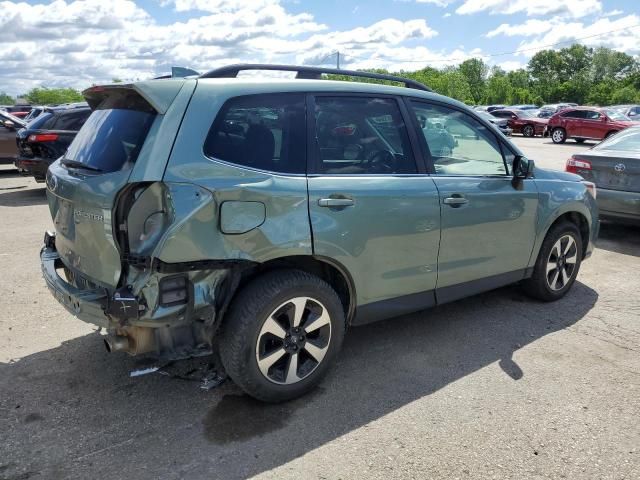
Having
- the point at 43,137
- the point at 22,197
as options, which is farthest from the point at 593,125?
the point at 22,197

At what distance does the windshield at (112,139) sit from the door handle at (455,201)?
2.03 metres

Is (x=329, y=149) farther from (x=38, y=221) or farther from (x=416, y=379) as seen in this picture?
(x=38, y=221)

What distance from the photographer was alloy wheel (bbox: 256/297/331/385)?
10.1 feet

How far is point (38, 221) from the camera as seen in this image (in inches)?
320

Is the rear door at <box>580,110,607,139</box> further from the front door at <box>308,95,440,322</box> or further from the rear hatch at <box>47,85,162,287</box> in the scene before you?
the rear hatch at <box>47,85,162,287</box>

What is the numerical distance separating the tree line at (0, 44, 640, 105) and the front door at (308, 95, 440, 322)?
73.0 meters

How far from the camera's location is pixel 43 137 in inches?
384

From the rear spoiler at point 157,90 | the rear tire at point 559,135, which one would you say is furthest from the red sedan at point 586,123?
the rear spoiler at point 157,90

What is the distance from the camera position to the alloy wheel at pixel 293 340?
10.1ft

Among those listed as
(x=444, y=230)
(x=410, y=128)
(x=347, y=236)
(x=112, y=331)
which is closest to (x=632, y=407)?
(x=444, y=230)

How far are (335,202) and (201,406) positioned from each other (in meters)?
1.46

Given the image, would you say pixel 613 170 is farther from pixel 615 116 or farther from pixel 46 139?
pixel 615 116

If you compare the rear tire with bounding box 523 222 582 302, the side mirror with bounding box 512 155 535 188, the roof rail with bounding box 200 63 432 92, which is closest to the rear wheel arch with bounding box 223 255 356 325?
the roof rail with bounding box 200 63 432 92

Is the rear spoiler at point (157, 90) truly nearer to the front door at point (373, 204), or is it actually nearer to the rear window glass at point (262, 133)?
the rear window glass at point (262, 133)
